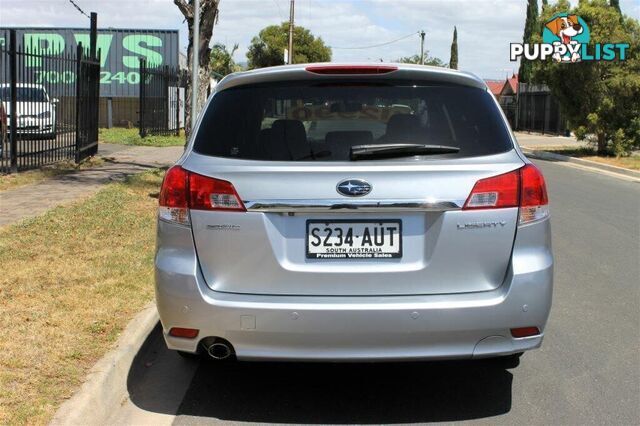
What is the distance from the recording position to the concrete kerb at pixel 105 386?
11.3 ft

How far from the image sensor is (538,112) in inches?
1618

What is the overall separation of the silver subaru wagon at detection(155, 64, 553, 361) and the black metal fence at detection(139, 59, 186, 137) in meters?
20.3

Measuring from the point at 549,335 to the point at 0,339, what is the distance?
372 centimetres

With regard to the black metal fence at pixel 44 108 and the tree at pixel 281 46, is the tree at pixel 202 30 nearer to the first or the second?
the black metal fence at pixel 44 108

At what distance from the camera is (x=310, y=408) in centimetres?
389

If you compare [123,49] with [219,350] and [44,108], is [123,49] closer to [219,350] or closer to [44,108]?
[44,108]

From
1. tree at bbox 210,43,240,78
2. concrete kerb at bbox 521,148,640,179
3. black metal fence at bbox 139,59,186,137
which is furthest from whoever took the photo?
tree at bbox 210,43,240,78

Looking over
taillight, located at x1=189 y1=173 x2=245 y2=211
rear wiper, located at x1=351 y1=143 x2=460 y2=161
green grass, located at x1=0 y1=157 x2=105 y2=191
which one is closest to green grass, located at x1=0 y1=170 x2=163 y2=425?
taillight, located at x1=189 y1=173 x2=245 y2=211

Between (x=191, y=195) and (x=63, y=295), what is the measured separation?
2.32m

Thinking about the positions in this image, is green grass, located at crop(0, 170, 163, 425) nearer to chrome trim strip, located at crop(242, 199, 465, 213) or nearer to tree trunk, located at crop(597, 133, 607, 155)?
chrome trim strip, located at crop(242, 199, 465, 213)

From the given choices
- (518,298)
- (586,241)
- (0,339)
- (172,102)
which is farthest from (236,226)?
(172,102)

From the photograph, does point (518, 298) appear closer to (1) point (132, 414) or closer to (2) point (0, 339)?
(1) point (132, 414)

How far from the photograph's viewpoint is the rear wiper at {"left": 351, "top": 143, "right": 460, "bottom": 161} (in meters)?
3.48

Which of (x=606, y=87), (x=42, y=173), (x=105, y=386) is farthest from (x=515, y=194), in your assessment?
(x=606, y=87)
